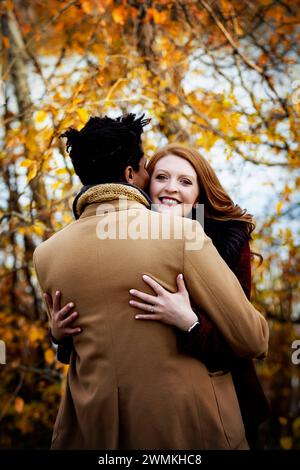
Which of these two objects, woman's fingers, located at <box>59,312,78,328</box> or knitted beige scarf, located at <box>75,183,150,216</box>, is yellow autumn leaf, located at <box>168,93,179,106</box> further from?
woman's fingers, located at <box>59,312,78,328</box>

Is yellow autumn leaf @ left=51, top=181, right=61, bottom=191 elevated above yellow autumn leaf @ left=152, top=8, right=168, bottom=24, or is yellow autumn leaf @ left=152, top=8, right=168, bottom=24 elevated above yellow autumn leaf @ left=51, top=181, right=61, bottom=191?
yellow autumn leaf @ left=152, top=8, right=168, bottom=24

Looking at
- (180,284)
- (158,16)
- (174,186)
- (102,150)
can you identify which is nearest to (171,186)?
(174,186)

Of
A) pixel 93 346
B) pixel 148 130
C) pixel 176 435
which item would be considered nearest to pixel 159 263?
pixel 93 346

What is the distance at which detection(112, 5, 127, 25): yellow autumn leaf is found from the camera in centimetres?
316

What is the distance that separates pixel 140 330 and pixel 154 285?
16 centimetres

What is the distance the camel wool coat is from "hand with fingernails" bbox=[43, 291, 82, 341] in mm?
26

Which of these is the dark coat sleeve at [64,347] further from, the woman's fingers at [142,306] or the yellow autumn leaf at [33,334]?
the yellow autumn leaf at [33,334]

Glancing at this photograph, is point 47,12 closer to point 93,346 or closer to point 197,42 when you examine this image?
point 197,42

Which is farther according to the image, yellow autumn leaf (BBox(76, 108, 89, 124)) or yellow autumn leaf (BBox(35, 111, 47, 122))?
yellow autumn leaf (BBox(35, 111, 47, 122))

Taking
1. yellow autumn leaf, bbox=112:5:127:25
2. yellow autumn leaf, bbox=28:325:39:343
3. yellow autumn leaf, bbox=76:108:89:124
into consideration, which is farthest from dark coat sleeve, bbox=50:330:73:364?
yellow autumn leaf, bbox=112:5:127:25

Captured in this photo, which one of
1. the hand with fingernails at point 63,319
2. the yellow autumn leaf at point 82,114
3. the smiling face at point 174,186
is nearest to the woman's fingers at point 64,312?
the hand with fingernails at point 63,319

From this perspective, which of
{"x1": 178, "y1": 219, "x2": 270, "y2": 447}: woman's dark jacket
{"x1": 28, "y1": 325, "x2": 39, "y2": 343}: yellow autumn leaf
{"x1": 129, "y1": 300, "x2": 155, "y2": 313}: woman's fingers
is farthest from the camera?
{"x1": 28, "y1": 325, "x2": 39, "y2": 343}: yellow autumn leaf

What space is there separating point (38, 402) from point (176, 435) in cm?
366

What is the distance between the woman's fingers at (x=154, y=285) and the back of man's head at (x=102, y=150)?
0.41 metres
